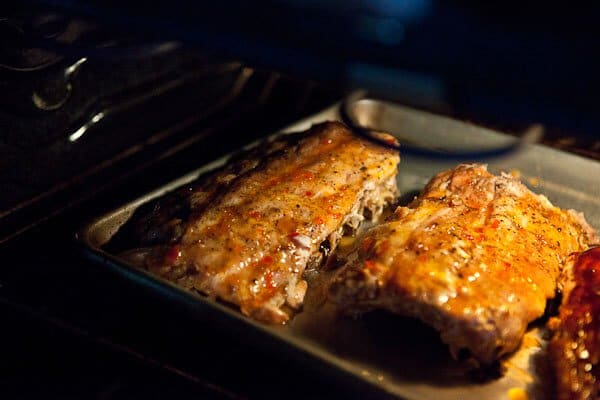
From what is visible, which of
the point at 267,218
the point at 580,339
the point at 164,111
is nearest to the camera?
the point at 580,339

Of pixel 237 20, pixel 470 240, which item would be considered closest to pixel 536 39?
pixel 237 20

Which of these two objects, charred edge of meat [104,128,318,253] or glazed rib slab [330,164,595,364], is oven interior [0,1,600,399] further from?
glazed rib slab [330,164,595,364]

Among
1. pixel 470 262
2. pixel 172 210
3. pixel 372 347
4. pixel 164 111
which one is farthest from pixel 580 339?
pixel 164 111

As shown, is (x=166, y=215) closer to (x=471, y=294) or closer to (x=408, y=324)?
(x=408, y=324)

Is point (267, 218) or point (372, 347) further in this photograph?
point (267, 218)

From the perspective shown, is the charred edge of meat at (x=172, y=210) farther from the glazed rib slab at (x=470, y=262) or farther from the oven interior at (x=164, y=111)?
the glazed rib slab at (x=470, y=262)

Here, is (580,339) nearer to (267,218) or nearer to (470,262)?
(470,262)

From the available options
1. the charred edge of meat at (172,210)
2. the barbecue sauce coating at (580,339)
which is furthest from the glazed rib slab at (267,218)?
the barbecue sauce coating at (580,339)

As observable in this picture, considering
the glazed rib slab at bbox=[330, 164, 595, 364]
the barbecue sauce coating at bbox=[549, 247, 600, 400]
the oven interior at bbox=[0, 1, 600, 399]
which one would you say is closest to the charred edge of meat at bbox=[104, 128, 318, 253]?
the oven interior at bbox=[0, 1, 600, 399]
